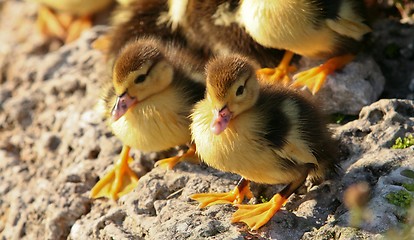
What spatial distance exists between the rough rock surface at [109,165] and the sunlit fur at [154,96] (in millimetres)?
176

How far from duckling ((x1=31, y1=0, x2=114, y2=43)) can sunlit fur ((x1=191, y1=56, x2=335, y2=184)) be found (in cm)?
265

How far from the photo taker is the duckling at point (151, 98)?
162 inches

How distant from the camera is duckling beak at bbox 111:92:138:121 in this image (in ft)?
13.5

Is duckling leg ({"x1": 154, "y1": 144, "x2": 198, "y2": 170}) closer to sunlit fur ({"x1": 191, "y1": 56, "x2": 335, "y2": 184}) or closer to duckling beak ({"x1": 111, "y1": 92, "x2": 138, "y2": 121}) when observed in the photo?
duckling beak ({"x1": 111, "y1": 92, "x2": 138, "y2": 121})

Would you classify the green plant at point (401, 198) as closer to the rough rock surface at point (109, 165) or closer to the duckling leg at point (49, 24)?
the rough rock surface at point (109, 165)

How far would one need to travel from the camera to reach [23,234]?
14.8ft

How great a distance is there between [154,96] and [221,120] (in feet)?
2.14

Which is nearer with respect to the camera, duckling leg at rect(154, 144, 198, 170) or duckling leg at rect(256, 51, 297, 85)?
duckling leg at rect(154, 144, 198, 170)

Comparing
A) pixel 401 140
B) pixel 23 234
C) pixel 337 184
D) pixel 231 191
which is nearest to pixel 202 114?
pixel 231 191

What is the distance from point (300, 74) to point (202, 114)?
0.91 meters

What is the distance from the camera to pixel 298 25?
432 centimetres

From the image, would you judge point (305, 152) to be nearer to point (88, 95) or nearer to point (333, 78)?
point (333, 78)

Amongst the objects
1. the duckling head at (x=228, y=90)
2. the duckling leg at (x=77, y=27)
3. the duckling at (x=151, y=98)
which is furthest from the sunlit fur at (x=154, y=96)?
the duckling leg at (x=77, y=27)

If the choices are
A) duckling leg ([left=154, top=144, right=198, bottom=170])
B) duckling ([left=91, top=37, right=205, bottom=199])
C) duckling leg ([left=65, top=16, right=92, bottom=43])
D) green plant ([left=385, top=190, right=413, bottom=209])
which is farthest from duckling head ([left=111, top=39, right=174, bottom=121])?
duckling leg ([left=65, top=16, right=92, bottom=43])
